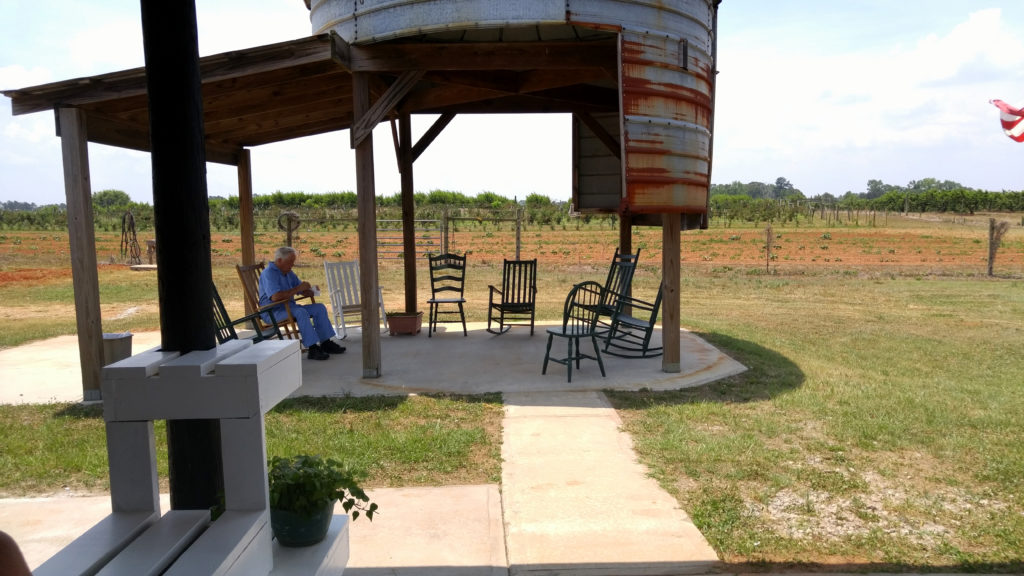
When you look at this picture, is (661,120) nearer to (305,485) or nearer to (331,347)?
(331,347)

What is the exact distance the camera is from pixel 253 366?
160 centimetres

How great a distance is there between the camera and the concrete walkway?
8.90 feet

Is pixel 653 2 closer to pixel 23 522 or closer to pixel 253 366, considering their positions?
pixel 253 366

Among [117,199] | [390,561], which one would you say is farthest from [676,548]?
[117,199]

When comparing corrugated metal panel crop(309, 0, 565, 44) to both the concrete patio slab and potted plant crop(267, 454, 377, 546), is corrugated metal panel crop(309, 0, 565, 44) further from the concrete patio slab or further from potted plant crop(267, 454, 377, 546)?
potted plant crop(267, 454, 377, 546)

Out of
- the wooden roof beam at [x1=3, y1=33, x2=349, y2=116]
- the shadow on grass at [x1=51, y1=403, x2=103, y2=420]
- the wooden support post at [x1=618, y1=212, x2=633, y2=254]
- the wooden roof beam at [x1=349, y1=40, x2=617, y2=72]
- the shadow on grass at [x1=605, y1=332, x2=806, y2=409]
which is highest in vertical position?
the wooden roof beam at [x1=349, y1=40, x2=617, y2=72]

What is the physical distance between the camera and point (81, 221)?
5047 mm

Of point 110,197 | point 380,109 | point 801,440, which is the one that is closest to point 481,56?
point 380,109

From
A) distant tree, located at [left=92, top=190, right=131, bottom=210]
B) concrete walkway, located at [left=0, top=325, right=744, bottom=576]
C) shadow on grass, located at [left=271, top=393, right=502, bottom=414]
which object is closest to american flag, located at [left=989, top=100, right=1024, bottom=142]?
concrete walkway, located at [left=0, top=325, right=744, bottom=576]

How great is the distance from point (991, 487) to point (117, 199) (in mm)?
101859

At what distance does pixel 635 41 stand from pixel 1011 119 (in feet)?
10.6

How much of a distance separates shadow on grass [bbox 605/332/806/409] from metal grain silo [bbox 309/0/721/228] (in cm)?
151

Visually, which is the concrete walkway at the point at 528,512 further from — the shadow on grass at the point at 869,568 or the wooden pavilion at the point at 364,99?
the wooden pavilion at the point at 364,99

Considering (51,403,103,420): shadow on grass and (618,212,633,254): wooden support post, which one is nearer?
(51,403,103,420): shadow on grass
